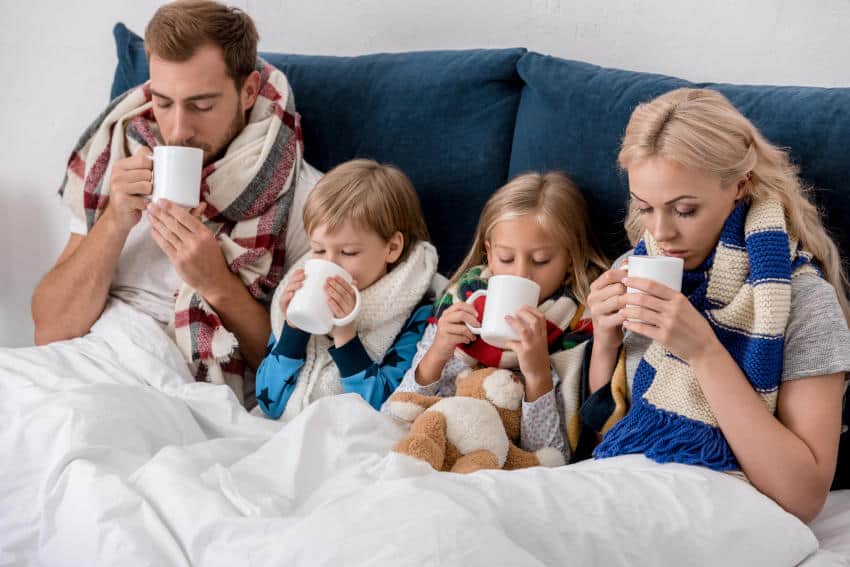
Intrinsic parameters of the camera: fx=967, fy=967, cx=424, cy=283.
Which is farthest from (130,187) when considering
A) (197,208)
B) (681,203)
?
(681,203)

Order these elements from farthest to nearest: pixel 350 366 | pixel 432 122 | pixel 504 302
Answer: pixel 432 122, pixel 350 366, pixel 504 302

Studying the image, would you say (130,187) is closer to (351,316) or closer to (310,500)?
(351,316)

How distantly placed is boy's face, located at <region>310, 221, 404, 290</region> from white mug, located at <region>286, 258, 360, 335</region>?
95 millimetres

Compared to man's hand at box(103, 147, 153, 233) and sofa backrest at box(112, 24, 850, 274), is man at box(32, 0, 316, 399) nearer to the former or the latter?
man's hand at box(103, 147, 153, 233)

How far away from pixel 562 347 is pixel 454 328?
7.7 inches

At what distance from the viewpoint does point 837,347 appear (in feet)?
4.42

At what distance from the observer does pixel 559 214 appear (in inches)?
66.8

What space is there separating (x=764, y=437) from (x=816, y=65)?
90cm

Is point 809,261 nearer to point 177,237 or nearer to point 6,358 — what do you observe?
point 177,237

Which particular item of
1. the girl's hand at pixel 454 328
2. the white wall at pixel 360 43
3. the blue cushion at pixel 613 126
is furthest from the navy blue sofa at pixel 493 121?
the girl's hand at pixel 454 328

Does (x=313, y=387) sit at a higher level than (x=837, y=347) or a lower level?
lower

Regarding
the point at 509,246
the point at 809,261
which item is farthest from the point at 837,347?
the point at 509,246

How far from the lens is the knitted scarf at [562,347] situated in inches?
64.0

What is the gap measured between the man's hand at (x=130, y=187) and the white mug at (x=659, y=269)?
3.31ft
